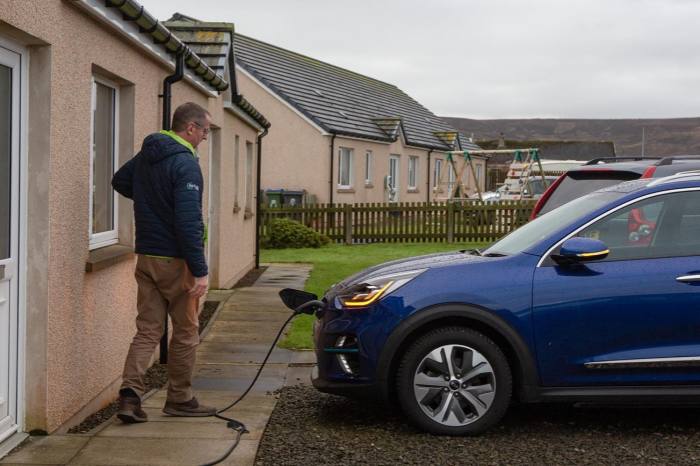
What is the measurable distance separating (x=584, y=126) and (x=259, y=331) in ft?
396

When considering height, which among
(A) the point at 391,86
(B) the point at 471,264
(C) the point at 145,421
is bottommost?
(C) the point at 145,421

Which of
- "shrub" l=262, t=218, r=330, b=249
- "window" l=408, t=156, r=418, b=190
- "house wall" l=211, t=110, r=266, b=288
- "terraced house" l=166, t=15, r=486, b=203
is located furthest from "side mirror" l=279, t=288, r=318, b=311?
"window" l=408, t=156, r=418, b=190

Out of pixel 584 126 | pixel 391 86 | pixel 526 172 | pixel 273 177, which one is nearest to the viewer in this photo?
pixel 273 177

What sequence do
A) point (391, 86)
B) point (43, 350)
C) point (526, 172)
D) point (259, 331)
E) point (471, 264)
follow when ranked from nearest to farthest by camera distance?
point (43, 350)
point (471, 264)
point (259, 331)
point (526, 172)
point (391, 86)

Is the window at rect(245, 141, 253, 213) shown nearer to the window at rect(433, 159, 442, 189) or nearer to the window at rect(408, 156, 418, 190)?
the window at rect(408, 156, 418, 190)

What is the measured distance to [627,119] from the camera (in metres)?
130

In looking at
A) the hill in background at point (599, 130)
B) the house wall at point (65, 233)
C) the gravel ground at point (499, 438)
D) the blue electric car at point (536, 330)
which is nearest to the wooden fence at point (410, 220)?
the house wall at point (65, 233)

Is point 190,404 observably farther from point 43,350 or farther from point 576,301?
point 576,301

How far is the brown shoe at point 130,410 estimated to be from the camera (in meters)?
6.44

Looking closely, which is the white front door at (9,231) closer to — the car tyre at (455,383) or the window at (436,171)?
the car tyre at (455,383)

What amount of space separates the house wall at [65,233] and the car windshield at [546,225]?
2.78 metres

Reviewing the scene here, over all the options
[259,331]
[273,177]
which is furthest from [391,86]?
[259,331]

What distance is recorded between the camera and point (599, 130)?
12556 centimetres

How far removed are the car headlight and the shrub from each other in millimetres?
18794
